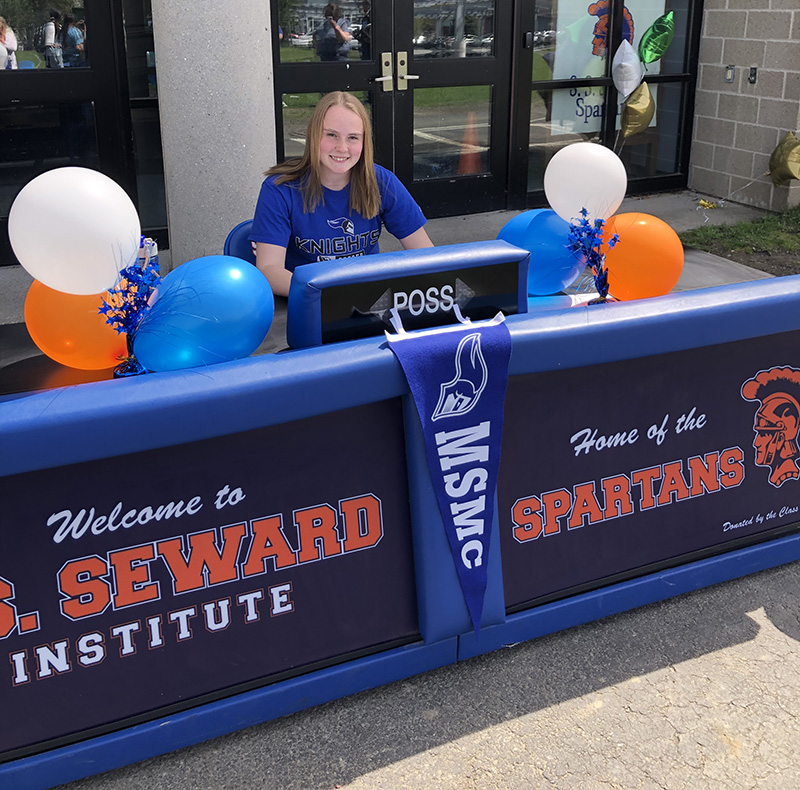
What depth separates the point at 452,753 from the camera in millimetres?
2281

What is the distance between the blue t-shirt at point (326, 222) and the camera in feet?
11.3

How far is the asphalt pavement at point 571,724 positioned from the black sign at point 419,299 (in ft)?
3.28

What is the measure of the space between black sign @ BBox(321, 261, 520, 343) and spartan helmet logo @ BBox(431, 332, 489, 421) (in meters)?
0.15

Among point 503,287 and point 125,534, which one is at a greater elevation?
point 503,287

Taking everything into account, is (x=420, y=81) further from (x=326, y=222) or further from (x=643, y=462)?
(x=643, y=462)

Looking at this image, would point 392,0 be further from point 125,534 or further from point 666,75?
point 125,534

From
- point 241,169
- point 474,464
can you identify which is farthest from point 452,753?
point 241,169

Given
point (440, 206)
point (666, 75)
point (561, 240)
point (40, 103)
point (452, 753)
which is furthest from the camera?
point (666, 75)

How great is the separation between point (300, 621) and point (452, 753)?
507mm

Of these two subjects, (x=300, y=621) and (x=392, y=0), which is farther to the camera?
(x=392, y=0)

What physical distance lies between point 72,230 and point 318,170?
1.44m

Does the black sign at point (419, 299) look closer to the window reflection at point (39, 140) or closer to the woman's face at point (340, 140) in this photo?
the woman's face at point (340, 140)

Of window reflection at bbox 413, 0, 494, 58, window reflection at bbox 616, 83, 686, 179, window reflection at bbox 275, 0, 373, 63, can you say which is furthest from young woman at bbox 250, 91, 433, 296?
window reflection at bbox 616, 83, 686, 179

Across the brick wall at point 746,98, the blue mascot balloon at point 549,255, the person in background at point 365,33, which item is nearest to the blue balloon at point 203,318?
the blue mascot balloon at point 549,255
